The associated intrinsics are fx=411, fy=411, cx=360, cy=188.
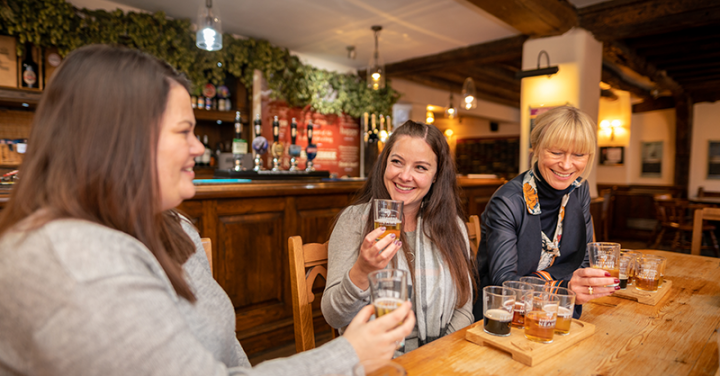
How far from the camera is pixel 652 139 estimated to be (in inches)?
388

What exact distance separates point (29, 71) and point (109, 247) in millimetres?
4407

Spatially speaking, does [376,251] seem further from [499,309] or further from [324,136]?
[324,136]

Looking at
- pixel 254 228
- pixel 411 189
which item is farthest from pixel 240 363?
pixel 254 228

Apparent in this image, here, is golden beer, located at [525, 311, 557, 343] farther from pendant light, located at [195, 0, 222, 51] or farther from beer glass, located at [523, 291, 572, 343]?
pendant light, located at [195, 0, 222, 51]

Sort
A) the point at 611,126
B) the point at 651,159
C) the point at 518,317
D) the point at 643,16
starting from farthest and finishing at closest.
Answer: the point at 651,159 → the point at 611,126 → the point at 643,16 → the point at 518,317

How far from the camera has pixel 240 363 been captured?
3.49 ft

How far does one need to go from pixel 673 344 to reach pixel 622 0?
13.6 feet

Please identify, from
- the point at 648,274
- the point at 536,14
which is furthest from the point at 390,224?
the point at 536,14

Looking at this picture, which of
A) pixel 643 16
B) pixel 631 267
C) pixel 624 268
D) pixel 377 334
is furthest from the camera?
pixel 643 16

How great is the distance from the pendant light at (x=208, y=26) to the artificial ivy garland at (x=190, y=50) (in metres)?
1.42

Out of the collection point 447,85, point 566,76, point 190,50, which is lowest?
point 566,76

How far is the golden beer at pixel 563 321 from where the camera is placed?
3.61 ft

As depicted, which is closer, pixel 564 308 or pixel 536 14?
pixel 564 308

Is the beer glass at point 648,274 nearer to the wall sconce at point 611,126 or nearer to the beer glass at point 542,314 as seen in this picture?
the beer glass at point 542,314
